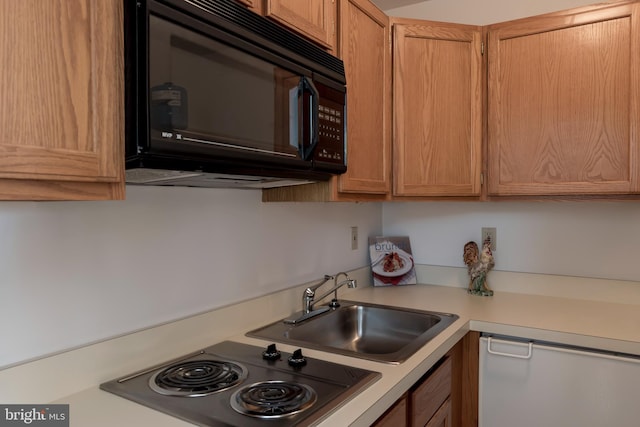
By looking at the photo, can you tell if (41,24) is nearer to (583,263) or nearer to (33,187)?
(33,187)

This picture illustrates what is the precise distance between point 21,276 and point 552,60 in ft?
6.38

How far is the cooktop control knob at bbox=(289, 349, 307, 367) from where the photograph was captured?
121cm

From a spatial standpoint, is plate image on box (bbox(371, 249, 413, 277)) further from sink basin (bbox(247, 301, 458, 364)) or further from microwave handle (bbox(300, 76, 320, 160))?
microwave handle (bbox(300, 76, 320, 160))

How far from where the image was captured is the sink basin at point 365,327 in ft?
5.25

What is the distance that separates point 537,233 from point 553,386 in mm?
791

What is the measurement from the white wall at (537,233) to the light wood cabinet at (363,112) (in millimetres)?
645

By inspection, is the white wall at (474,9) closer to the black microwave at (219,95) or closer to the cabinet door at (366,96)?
the cabinet door at (366,96)

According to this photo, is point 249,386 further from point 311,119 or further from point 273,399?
point 311,119

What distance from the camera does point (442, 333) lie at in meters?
1.51

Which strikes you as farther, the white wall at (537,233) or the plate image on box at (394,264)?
the plate image on box at (394,264)

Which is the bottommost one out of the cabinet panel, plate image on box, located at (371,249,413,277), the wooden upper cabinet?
the cabinet panel

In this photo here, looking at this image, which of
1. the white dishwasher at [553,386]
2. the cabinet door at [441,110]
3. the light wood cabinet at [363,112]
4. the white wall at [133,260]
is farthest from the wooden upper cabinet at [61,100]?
the white dishwasher at [553,386]

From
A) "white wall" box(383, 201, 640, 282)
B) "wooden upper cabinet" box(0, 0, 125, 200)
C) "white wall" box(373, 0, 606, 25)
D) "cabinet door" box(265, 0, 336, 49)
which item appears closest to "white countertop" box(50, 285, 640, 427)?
"white wall" box(383, 201, 640, 282)

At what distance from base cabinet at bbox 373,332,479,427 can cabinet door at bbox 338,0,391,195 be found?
0.67 meters
